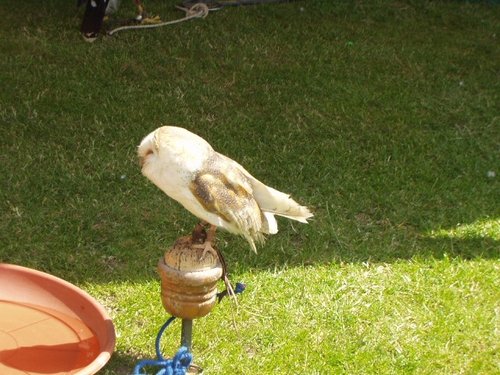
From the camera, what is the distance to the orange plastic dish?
3.17m

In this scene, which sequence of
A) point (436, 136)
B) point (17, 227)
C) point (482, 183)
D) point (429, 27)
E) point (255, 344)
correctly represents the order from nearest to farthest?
point (255, 344)
point (17, 227)
point (482, 183)
point (436, 136)
point (429, 27)

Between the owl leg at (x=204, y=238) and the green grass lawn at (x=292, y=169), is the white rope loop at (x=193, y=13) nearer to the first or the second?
the green grass lawn at (x=292, y=169)

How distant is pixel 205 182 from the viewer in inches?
121

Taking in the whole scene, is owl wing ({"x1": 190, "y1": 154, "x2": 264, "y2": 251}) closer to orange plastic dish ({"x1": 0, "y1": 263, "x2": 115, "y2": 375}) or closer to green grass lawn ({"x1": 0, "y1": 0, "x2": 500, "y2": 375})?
orange plastic dish ({"x1": 0, "y1": 263, "x2": 115, "y2": 375})

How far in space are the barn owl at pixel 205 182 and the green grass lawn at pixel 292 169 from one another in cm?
81

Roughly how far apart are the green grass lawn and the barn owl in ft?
2.66

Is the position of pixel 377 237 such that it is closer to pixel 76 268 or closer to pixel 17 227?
pixel 76 268

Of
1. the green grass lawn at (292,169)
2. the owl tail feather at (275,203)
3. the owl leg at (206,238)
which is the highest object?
the owl tail feather at (275,203)

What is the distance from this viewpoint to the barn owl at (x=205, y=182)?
3.04 meters

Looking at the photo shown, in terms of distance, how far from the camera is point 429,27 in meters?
7.76

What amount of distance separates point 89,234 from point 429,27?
4.47m

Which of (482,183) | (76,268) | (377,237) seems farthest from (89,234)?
(482,183)

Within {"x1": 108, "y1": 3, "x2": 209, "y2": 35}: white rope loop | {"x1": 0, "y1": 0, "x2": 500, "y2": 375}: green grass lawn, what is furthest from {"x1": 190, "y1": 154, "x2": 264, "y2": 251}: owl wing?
{"x1": 108, "y1": 3, "x2": 209, "y2": 35}: white rope loop

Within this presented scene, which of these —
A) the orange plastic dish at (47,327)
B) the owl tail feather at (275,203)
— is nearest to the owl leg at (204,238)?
the owl tail feather at (275,203)
